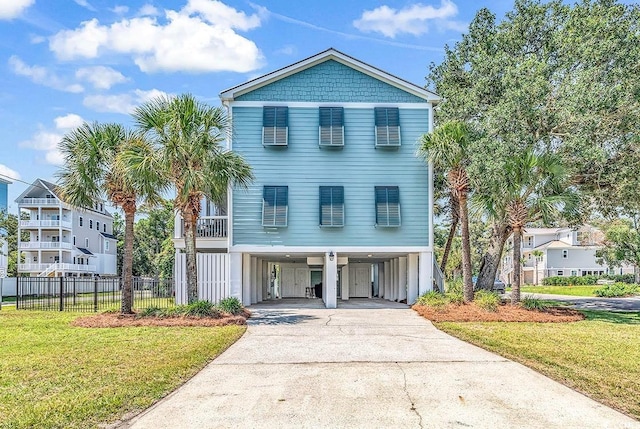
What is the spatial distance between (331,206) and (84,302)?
1069 cm

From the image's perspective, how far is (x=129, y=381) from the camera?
22.4 ft

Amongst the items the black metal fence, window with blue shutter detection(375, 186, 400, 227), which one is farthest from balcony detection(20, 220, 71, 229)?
window with blue shutter detection(375, 186, 400, 227)

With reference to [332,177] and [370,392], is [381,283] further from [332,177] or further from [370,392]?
[370,392]

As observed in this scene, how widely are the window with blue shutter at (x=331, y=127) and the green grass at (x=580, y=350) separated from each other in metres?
7.48

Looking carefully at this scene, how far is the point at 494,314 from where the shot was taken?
1478 centimetres

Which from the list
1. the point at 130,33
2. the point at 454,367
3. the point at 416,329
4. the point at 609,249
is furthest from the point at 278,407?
the point at 609,249

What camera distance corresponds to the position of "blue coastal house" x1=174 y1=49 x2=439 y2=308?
1767cm

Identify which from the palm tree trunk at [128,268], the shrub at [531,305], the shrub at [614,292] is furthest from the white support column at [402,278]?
the shrub at [614,292]

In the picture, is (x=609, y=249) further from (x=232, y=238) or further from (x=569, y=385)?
(x=569, y=385)

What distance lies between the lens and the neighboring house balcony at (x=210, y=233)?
17938mm

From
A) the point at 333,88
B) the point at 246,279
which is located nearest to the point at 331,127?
the point at 333,88

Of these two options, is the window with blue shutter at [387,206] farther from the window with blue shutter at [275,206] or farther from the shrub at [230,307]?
the shrub at [230,307]

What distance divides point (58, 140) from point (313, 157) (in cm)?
812

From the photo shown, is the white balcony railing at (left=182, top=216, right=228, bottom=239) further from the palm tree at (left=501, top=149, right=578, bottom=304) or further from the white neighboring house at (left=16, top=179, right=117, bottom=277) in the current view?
the white neighboring house at (left=16, top=179, right=117, bottom=277)
